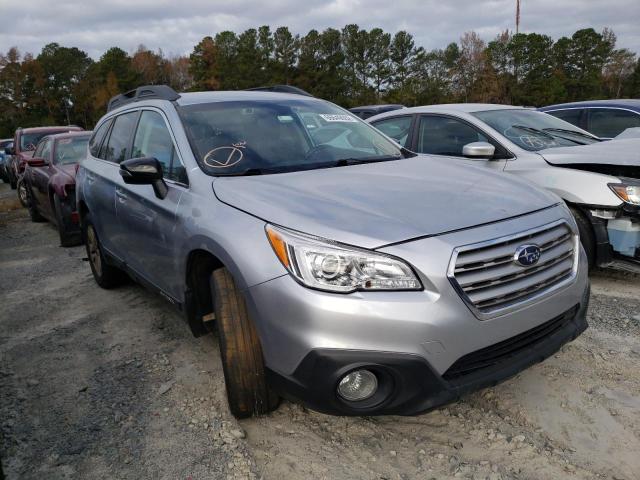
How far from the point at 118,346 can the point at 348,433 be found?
6.50ft

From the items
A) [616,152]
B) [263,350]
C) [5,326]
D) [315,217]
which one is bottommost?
[5,326]

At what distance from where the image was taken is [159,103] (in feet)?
12.2

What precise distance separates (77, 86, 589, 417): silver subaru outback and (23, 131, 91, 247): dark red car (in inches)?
155

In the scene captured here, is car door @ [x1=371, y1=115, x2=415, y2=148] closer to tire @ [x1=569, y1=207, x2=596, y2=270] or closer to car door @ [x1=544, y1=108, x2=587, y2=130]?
tire @ [x1=569, y1=207, x2=596, y2=270]

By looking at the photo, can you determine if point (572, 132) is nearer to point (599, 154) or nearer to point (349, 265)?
point (599, 154)

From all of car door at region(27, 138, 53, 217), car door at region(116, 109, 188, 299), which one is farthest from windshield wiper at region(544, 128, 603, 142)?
car door at region(27, 138, 53, 217)

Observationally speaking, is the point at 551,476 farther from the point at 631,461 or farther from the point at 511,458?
the point at 631,461

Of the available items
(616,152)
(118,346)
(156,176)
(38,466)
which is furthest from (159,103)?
(616,152)

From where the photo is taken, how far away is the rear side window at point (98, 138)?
4.88 metres

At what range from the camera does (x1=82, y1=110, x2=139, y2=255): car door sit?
4152 mm

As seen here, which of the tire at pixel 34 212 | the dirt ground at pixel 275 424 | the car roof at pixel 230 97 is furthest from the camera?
the tire at pixel 34 212

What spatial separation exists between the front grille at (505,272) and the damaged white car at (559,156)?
1.99m

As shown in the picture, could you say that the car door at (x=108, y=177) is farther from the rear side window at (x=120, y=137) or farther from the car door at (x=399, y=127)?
the car door at (x=399, y=127)

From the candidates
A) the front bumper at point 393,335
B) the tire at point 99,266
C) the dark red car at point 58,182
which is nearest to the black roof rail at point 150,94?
the tire at point 99,266
